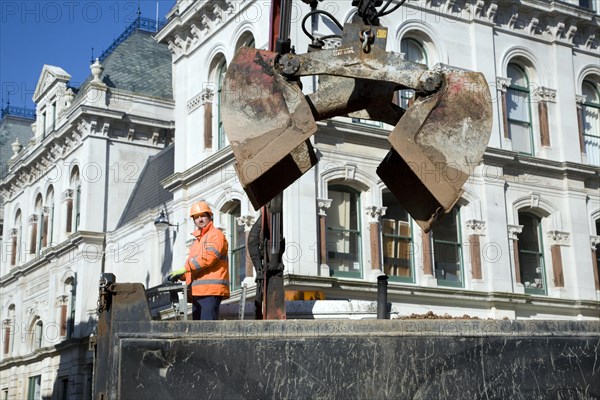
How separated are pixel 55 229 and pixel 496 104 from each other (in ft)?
67.4

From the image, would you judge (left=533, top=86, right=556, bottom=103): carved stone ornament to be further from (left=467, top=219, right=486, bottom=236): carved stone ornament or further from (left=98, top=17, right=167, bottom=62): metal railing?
(left=98, top=17, right=167, bottom=62): metal railing

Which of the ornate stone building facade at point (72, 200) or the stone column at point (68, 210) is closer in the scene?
the ornate stone building facade at point (72, 200)

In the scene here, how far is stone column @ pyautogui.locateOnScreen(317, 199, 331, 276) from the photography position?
22.7m

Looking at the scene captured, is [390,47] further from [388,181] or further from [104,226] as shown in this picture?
[388,181]

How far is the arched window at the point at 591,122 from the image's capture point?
2938cm

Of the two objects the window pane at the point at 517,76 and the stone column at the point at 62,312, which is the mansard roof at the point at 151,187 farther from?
the window pane at the point at 517,76

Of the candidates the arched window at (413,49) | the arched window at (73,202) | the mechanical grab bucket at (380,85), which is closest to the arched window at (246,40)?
the arched window at (413,49)

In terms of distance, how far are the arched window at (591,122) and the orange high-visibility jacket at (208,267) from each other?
2303cm

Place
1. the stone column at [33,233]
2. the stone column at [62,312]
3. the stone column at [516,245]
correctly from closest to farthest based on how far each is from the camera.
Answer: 1. the stone column at [516,245]
2. the stone column at [62,312]
3. the stone column at [33,233]

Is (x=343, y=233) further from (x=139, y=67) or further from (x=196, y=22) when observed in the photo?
(x=139, y=67)

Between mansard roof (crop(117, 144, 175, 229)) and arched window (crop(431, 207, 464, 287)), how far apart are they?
10.7 m

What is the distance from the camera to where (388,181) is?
5.77 m

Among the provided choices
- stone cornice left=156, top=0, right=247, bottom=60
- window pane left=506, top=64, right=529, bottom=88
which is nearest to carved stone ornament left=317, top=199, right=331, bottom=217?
stone cornice left=156, top=0, right=247, bottom=60

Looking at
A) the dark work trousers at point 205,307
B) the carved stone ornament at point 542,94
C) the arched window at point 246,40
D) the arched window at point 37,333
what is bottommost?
the dark work trousers at point 205,307
